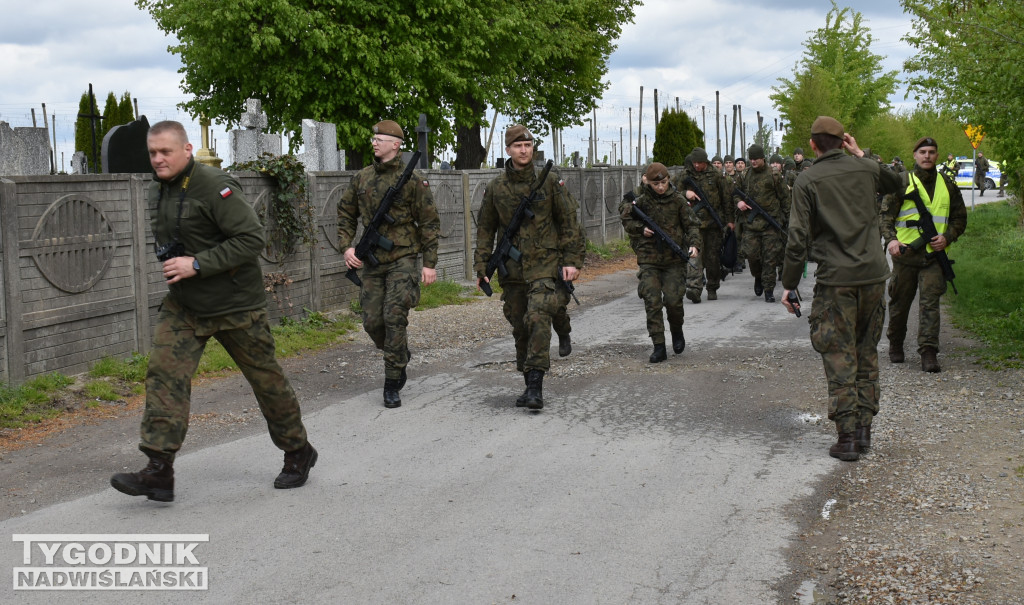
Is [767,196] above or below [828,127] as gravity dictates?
below

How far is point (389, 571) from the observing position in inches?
175

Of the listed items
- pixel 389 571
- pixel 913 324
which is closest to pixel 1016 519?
pixel 389 571

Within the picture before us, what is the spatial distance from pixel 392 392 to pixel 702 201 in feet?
25.1

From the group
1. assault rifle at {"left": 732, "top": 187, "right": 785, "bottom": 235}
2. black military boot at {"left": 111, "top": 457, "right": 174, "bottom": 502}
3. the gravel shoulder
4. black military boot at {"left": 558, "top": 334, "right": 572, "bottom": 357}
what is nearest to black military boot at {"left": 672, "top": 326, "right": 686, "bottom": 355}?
the gravel shoulder

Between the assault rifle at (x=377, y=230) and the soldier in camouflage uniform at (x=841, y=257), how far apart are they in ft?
9.70

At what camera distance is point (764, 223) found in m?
14.8

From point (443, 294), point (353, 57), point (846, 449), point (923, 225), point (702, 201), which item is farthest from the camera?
point (353, 57)

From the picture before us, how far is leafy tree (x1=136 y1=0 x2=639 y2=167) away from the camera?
2744 cm

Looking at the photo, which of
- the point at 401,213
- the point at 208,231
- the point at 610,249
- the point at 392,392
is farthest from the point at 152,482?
the point at 610,249

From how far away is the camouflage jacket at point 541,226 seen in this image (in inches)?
313

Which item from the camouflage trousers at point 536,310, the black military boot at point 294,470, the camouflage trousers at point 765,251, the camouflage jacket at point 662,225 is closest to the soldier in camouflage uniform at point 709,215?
the camouflage trousers at point 765,251

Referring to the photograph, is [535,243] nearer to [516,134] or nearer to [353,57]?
[516,134]

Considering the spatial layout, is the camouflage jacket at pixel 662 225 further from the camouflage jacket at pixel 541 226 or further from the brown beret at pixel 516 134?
the brown beret at pixel 516 134

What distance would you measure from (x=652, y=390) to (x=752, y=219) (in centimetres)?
700
